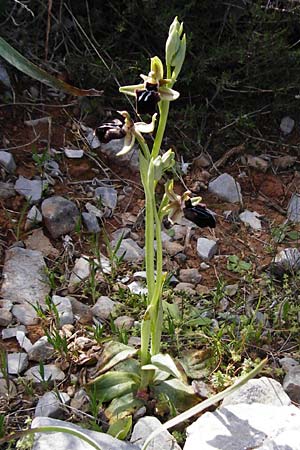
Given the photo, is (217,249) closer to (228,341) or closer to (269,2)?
(228,341)

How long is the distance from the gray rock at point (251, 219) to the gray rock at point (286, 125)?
21.6 inches

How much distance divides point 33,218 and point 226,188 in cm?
80

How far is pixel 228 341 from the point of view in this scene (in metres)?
A: 2.25

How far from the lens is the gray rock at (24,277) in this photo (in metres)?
2.35

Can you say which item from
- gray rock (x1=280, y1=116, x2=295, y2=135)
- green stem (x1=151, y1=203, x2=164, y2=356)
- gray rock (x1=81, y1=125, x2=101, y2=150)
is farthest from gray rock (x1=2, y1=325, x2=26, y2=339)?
gray rock (x1=280, y1=116, x2=295, y2=135)

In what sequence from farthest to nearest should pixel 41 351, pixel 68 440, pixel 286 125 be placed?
pixel 286 125
pixel 41 351
pixel 68 440

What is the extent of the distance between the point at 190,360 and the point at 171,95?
0.83m

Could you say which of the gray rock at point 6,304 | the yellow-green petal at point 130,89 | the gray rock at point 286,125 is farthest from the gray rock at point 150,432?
the gray rock at point 286,125

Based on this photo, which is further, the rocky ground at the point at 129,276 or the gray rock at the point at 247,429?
the rocky ground at the point at 129,276

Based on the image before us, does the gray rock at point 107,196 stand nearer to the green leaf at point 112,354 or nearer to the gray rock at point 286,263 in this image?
the gray rock at point 286,263

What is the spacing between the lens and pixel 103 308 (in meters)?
2.31

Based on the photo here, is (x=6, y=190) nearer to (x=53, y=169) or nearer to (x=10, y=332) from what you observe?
(x=53, y=169)

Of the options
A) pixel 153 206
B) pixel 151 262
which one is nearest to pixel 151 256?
pixel 151 262

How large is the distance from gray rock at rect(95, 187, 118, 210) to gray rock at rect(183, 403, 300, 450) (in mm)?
1080
